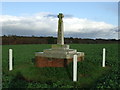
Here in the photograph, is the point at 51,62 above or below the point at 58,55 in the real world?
below

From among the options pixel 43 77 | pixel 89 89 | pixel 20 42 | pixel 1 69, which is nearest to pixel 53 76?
pixel 43 77

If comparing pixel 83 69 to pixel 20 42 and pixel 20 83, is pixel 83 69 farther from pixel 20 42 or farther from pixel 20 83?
pixel 20 42

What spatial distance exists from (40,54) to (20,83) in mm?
2561

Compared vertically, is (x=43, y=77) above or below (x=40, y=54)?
below

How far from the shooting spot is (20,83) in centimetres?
903

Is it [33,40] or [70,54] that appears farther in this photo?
[33,40]

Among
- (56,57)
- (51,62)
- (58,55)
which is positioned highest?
(58,55)

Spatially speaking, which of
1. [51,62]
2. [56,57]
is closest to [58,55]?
[56,57]

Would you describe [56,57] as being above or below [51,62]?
above

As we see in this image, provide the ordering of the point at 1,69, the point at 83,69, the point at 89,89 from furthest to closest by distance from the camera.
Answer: the point at 1,69
the point at 83,69
the point at 89,89

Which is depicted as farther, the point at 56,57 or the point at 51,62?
the point at 51,62

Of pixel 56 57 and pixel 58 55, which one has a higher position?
pixel 58 55

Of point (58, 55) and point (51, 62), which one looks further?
point (51, 62)

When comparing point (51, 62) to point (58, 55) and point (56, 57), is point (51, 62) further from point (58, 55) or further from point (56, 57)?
point (58, 55)
